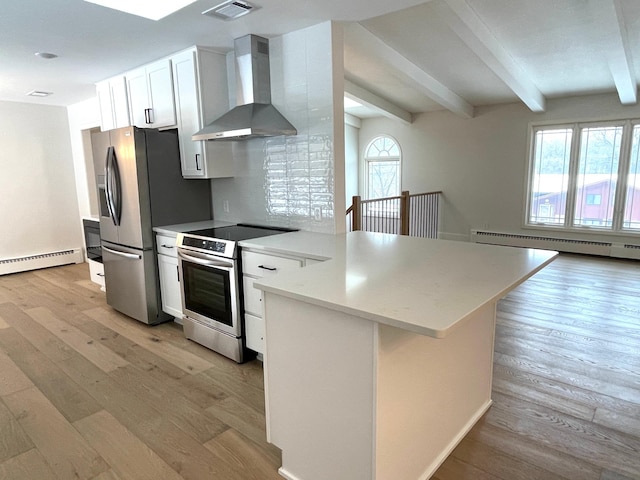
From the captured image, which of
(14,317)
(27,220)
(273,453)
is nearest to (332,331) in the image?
(273,453)

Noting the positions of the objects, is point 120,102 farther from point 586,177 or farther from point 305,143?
point 586,177

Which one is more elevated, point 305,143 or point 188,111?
point 188,111

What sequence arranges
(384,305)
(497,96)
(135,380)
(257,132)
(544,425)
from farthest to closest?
1. (497,96)
2. (257,132)
3. (135,380)
4. (544,425)
5. (384,305)

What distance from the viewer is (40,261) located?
5.86 m

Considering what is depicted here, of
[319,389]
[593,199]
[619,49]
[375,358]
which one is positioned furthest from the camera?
[593,199]

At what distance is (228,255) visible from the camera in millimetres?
2791

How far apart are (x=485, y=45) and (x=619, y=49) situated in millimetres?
1451

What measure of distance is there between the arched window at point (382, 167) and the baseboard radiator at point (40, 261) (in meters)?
5.95

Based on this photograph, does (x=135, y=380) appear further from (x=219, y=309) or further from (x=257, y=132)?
(x=257, y=132)

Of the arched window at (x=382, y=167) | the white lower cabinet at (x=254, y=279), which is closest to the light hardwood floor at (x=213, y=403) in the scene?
the white lower cabinet at (x=254, y=279)

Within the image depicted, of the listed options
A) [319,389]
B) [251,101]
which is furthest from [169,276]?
[319,389]

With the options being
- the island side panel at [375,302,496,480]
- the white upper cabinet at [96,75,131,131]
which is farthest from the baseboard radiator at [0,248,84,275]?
the island side panel at [375,302,496,480]

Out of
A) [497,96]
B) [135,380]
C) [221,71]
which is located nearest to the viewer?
[135,380]

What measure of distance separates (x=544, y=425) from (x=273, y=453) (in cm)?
148
